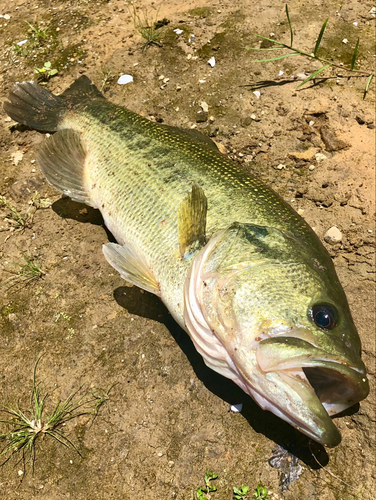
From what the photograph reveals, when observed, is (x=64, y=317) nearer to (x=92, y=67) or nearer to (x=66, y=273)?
(x=66, y=273)

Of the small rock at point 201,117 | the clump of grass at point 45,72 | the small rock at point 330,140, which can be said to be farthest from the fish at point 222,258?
the clump of grass at point 45,72

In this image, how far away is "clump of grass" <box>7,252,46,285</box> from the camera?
3283mm

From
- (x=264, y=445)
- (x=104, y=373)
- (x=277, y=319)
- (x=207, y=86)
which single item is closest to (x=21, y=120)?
(x=207, y=86)

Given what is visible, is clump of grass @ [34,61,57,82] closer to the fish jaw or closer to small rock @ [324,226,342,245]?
small rock @ [324,226,342,245]

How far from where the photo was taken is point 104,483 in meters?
2.50

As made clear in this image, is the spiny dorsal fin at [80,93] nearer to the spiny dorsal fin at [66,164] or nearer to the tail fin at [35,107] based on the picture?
the tail fin at [35,107]

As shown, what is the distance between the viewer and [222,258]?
2.33 m

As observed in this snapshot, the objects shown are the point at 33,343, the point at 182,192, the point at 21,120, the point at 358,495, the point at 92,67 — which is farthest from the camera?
the point at 92,67

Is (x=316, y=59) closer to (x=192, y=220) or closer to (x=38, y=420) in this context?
(x=192, y=220)

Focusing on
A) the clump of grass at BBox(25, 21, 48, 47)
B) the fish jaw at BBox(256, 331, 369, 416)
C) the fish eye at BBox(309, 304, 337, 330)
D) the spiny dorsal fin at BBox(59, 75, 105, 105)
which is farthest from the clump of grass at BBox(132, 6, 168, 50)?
the fish jaw at BBox(256, 331, 369, 416)

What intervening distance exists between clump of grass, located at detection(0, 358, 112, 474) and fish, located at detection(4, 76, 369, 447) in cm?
101

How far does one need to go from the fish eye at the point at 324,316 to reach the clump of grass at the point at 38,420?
1.72 m

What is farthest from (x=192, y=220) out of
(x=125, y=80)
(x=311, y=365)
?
(x=125, y=80)

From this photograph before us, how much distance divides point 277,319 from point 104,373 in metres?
1.58
